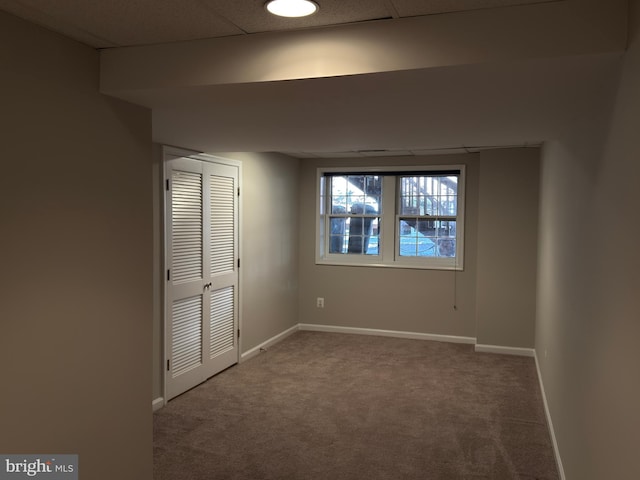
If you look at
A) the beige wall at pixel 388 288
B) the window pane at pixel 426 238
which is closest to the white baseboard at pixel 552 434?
the beige wall at pixel 388 288

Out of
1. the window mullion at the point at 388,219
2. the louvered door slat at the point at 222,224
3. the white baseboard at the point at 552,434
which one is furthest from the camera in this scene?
the window mullion at the point at 388,219

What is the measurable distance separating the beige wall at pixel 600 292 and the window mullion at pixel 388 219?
3.21 meters

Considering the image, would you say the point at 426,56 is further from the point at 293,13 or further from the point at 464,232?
the point at 464,232

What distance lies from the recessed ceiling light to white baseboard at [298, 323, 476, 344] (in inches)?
205

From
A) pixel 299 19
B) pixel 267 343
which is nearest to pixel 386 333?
pixel 267 343

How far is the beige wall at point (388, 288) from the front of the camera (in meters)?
6.24

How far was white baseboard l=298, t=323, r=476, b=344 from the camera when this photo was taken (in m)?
6.30

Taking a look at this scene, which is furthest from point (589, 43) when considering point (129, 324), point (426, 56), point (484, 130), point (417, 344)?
point (417, 344)

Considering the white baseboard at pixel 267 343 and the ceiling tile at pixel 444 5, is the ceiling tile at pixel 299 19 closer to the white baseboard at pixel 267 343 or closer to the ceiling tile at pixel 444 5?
the ceiling tile at pixel 444 5

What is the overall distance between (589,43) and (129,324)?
7.34 feet

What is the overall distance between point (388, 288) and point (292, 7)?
5.14 meters

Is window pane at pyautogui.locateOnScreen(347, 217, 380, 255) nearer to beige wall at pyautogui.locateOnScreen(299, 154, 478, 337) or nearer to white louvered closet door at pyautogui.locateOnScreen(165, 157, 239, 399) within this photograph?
beige wall at pyautogui.locateOnScreen(299, 154, 478, 337)

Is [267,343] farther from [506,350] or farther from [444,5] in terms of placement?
[444,5]

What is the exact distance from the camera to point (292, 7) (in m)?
1.75
